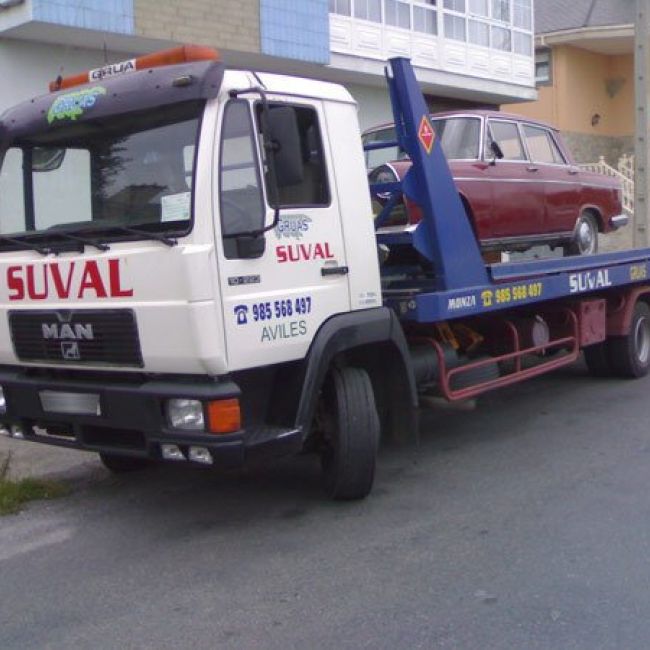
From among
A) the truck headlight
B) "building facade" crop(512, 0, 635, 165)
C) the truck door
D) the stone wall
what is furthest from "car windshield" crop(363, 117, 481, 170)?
the stone wall

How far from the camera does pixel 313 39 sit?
1481cm

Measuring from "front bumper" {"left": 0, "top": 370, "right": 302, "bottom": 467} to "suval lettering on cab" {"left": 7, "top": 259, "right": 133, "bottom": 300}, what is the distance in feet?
1.72

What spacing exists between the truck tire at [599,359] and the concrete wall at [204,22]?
7.02m

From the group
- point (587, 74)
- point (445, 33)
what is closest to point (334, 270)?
point (445, 33)

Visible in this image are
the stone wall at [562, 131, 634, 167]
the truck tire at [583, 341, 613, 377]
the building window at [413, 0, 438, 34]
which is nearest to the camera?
the truck tire at [583, 341, 613, 377]

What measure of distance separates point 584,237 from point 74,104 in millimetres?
6245

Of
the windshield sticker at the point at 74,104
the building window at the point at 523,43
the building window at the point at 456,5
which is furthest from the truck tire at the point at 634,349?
the building window at the point at 523,43

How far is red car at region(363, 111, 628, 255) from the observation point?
7.85 m

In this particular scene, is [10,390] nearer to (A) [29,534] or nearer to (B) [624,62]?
(A) [29,534]

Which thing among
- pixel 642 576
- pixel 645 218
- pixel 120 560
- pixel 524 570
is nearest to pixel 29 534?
pixel 120 560

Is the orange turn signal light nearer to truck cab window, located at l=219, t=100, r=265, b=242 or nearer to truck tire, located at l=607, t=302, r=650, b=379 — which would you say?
truck cab window, located at l=219, t=100, r=265, b=242

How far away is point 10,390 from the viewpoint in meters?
5.61

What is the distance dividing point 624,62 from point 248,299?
29.0 m

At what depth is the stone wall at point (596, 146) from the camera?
2856 centimetres
